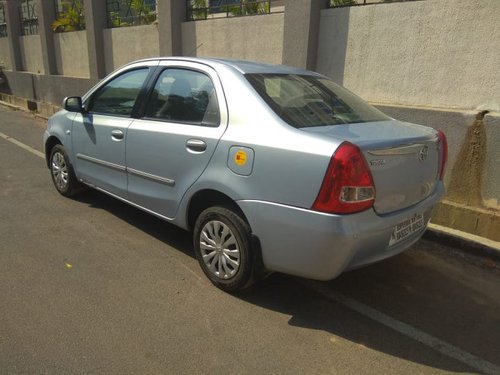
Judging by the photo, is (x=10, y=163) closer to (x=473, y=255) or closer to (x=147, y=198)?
(x=147, y=198)

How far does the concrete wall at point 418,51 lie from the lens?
15.8 ft

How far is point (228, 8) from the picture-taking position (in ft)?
26.9

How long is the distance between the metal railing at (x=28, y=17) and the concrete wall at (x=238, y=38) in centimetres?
857

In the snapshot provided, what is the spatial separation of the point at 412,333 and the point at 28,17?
1709 centimetres

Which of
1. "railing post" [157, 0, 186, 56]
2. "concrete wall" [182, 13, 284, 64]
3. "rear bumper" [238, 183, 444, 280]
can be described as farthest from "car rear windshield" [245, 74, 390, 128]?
"railing post" [157, 0, 186, 56]

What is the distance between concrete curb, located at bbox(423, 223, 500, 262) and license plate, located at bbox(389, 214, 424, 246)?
4.31 feet

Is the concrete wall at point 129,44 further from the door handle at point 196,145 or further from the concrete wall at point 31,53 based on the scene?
the door handle at point 196,145

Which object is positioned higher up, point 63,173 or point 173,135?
point 173,135

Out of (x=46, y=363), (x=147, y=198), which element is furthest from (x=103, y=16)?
(x=46, y=363)

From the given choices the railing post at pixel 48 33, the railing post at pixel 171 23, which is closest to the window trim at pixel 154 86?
the railing post at pixel 171 23

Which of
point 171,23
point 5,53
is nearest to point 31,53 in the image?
point 5,53

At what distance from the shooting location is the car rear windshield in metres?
3.06

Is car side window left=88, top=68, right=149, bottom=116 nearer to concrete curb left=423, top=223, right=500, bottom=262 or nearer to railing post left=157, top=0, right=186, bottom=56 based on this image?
concrete curb left=423, top=223, right=500, bottom=262

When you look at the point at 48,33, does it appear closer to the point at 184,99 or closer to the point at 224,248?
the point at 184,99
